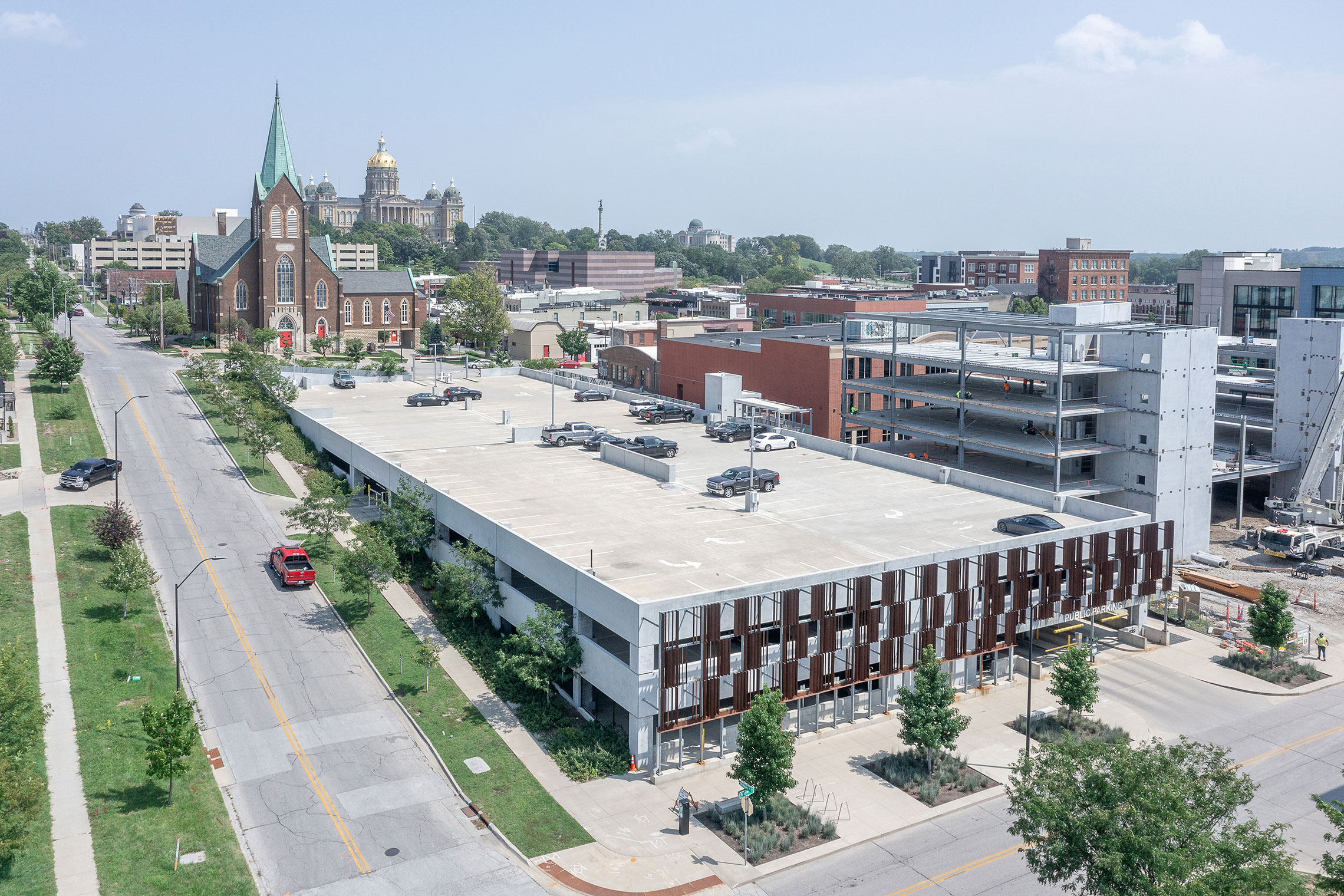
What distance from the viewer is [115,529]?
180ft

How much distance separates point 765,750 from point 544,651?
10621 mm

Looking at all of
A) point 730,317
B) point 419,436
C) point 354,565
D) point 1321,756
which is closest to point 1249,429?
point 1321,756

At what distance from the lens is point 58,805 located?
3488cm

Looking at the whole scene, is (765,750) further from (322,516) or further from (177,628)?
(322,516)

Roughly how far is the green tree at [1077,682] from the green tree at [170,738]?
3075cm

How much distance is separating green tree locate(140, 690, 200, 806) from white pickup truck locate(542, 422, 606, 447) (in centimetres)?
3885

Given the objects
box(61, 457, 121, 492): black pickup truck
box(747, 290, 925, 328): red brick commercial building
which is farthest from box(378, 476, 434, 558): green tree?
box(747, 290, 925, 328): red brick commercial building

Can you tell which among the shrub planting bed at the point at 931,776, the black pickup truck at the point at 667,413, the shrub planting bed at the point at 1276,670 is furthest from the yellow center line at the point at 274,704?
the shrub planting bed at the point at 1276,670

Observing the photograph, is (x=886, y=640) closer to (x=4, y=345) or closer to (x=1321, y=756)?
(x=1321, y=756)

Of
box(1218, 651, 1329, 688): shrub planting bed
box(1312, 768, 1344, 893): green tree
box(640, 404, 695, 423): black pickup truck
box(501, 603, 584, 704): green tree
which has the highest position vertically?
box(640, 404, 695, 423): black pickup truck

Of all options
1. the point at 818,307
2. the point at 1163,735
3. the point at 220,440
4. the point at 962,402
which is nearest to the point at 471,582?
the point at 1163,735

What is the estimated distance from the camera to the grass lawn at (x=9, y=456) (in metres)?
69.9

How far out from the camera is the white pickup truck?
73.0 m

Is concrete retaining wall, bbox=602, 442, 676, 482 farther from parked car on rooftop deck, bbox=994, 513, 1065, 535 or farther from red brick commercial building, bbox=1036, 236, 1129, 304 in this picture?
red brick commercial building, bbox=1036, 236, 1129, 304
